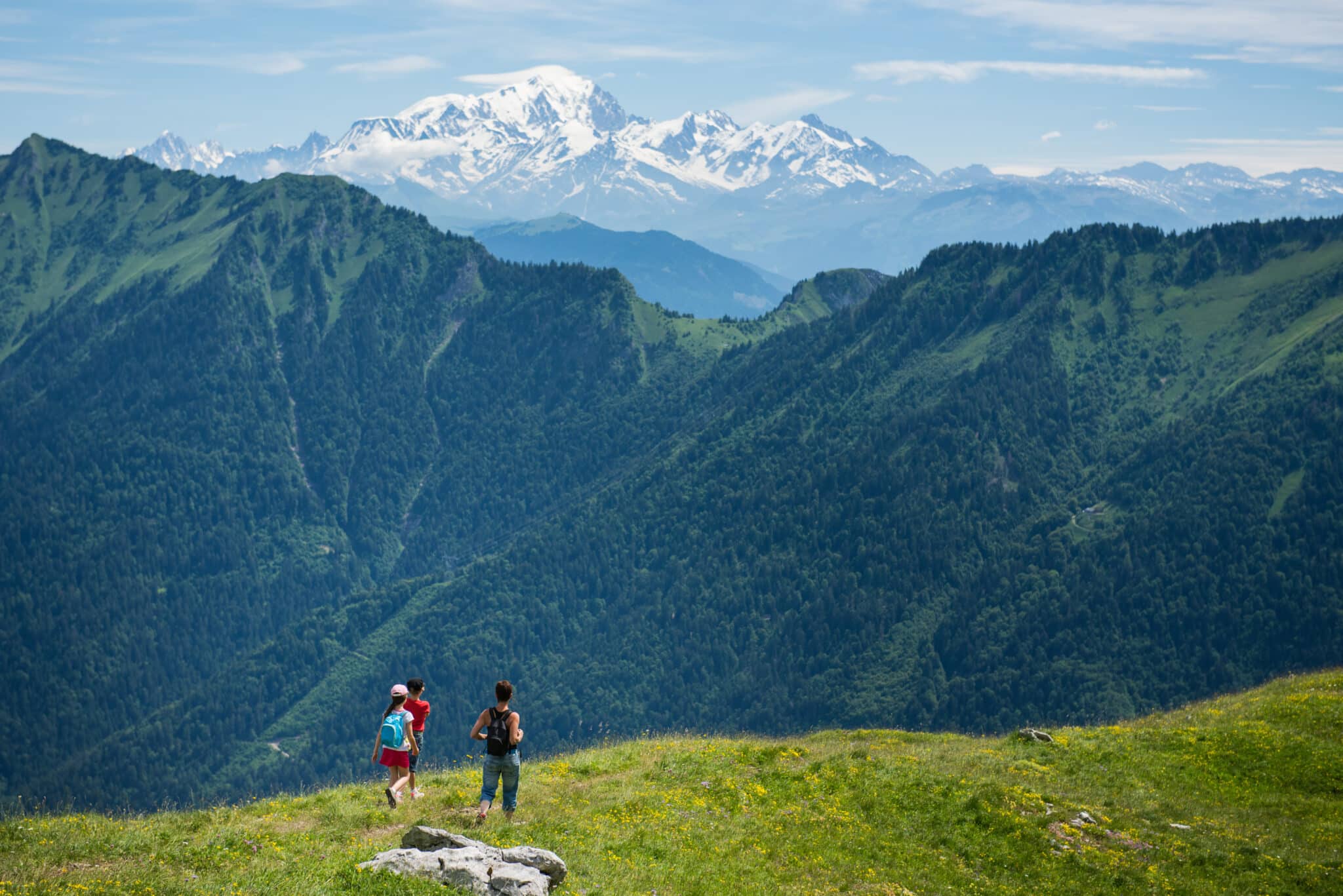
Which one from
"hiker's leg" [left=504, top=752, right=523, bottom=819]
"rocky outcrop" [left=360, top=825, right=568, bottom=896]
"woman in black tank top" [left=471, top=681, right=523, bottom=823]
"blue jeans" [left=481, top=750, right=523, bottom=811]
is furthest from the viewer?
"hiker's leg" [left=504, top=752, right=523, bottom=819]

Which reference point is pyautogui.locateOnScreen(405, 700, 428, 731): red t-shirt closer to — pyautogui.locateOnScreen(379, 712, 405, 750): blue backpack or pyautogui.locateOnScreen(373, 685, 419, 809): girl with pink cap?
pyautogui.locateOnScreen(373, 685, 419, 809): girl with pink cap

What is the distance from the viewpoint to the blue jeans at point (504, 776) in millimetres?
35781

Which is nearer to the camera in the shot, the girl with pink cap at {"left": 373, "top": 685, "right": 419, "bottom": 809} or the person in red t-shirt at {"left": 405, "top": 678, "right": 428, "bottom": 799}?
the girl with pink cap at {"left": 373, "top": 685, "right": 419, "bottom": 809}

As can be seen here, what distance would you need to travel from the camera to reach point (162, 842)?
3412 centimetres

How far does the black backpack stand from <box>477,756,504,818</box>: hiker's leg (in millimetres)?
542

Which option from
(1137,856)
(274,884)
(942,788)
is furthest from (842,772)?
(274,884)

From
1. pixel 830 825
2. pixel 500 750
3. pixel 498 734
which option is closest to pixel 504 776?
pixel 500 750

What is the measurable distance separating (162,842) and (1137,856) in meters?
32.7

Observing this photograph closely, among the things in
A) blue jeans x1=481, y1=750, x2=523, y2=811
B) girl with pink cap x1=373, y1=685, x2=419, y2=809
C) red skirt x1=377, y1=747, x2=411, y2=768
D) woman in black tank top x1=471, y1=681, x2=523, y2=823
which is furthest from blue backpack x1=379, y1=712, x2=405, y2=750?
blue jeans x1=481, y1=750, x2=523, y2=811

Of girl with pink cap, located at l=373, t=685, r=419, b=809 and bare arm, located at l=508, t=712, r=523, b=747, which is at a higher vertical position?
bare arm, located at l=508, t=712, r=523, b=747

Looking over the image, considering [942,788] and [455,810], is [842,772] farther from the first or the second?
[455,810]

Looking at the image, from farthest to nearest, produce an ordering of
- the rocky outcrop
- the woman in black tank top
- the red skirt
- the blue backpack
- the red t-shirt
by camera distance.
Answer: the red t-shirt < the red skirt < the blue backpack < the woman in black tank top < the rocky outcrop

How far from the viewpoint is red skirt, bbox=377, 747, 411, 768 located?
3828 centimetres

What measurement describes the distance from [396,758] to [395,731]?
120cm
